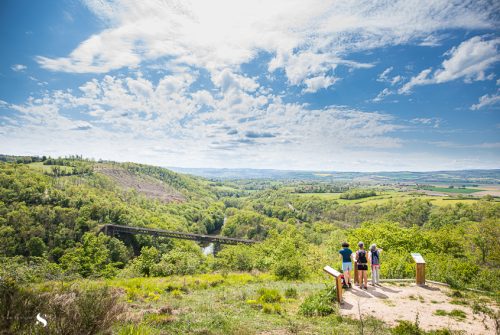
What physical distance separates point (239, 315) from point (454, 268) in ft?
45.4

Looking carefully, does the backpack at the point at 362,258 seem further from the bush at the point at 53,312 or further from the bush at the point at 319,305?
the bush at the point at 53,312

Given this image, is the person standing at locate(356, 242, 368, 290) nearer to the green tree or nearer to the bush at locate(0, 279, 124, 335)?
the bush at locate(0, 279, 124, 335)

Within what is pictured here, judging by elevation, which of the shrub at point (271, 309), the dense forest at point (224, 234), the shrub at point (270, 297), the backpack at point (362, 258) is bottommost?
the dense forest at point (224, 234)

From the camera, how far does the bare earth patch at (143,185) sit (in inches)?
6201

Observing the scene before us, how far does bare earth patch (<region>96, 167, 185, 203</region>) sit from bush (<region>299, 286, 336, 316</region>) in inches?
5930

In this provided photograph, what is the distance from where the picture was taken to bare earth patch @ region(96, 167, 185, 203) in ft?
517

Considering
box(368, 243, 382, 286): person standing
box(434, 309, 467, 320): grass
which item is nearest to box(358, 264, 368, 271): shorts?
box(368, 243, 382, 286): person standing

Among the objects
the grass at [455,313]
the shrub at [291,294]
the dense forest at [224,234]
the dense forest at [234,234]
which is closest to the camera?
the grass at [455,313]

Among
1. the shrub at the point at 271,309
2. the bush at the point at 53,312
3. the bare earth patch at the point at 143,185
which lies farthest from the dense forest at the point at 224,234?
the bare earth patch at the point at 143,185

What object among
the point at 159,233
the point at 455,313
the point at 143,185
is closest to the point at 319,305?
the point at 455,313

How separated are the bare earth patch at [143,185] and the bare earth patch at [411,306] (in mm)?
150444

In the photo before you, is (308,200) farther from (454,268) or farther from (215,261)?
(454,268)

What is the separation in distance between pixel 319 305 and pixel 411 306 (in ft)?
12.4

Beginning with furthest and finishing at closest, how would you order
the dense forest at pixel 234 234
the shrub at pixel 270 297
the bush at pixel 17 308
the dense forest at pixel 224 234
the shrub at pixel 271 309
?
the dense forest at pixel 234 234 < the dense forest at pixel 224 234 < the shrub at pixel 270 297 < the shrub at pixel 271 309 < the bush at pixel 17 308
